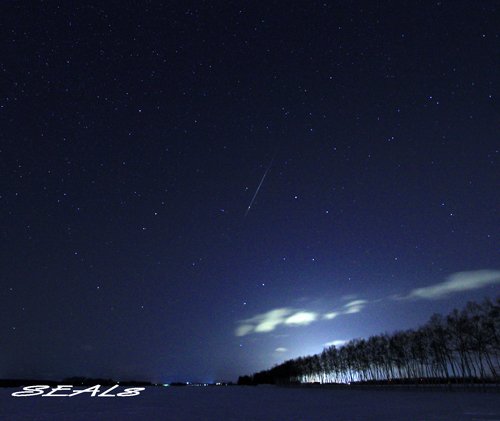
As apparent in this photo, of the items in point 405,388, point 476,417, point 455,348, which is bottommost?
point 476,417

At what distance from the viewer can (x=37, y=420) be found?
43312mm

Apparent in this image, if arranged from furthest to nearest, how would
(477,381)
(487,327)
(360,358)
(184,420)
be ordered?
(360,358)
(477,381)
(487,327)
(184,420)

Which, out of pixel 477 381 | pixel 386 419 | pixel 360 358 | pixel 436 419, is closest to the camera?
pixel 436 419

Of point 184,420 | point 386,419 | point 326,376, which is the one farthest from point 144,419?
point 326,376

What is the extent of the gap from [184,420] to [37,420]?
14.4 m

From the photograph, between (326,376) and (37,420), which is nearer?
(37,420)

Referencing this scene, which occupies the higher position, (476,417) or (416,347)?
(416,347)

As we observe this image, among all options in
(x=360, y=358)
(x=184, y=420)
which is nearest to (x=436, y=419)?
(x=184, y=420)

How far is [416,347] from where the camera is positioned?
117 m

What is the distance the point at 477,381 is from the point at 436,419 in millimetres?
81772

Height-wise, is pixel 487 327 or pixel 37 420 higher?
pixel 487 327

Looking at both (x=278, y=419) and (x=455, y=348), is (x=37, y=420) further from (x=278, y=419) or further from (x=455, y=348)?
(x=455, y=348)

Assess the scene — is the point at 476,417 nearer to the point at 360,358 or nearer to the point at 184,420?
the point at 184,420

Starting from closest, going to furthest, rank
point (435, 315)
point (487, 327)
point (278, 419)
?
point (278, 419)
point (487, 327)
point (435, 315)
